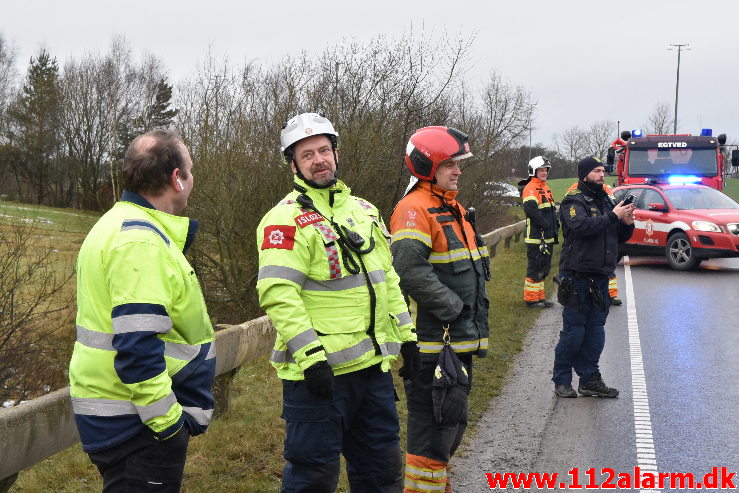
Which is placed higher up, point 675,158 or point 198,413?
point 675,158

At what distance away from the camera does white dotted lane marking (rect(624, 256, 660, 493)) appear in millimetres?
5777

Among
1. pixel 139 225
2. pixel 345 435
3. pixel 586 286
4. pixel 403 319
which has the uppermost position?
pixel 139 225

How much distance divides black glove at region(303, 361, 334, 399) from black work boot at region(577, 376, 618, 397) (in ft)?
14.3

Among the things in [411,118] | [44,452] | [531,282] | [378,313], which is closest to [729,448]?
[378,313]

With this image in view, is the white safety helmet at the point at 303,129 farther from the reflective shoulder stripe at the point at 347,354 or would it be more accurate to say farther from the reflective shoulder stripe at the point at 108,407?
the reflective shoulder stripe at the point at 108,407

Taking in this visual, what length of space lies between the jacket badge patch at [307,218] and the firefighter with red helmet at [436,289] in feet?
3.08

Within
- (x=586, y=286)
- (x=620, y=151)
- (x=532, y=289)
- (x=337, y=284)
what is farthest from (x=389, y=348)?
(x=620, y=151)

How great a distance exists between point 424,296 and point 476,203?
17.6 metres

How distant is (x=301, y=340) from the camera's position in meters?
3.63

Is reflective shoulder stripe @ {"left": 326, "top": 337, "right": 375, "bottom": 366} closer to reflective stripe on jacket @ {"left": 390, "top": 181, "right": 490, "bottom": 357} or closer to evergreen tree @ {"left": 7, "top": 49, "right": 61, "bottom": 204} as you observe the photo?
reflective stripe on jacket @ {"left": 390, "top": 181, "right": 490, "bottom": 357}

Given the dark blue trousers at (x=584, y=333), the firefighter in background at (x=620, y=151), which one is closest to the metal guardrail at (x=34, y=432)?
the dark blue trousers at (x=584, y=333)

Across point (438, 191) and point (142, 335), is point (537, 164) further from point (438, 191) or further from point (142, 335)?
point (142, 335)

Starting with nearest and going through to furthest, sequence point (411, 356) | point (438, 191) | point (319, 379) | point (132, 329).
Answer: point (132, 329) → point (319, 379) → point (411, 356) → point (438, 191)

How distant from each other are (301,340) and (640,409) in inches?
169
